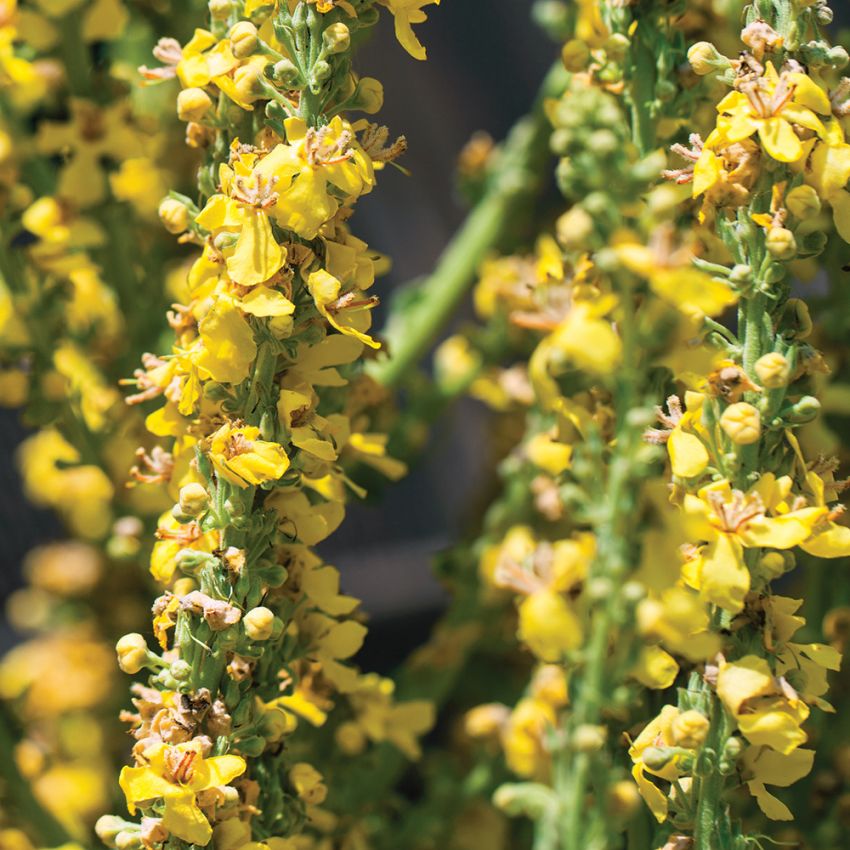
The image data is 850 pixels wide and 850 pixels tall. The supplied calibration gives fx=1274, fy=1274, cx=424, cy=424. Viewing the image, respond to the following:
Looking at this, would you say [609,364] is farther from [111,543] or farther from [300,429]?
[111,543]

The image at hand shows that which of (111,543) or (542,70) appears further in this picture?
(542,70)

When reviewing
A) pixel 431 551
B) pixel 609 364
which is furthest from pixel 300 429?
pixel 431 551

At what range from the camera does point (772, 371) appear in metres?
0.50

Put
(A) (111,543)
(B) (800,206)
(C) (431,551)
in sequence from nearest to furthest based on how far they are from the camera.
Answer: (B) (800,206) → (A) (111,543) → (C) (431,551)

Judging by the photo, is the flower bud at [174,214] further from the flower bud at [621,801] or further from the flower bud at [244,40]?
the flower bud at [621,801]

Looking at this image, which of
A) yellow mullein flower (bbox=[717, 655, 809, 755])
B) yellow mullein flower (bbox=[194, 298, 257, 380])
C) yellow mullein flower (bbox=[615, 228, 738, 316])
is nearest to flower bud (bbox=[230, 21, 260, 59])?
yellow mullein flower (bbox=[194, 298, 257, 380])

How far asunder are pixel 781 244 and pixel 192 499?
26 cm

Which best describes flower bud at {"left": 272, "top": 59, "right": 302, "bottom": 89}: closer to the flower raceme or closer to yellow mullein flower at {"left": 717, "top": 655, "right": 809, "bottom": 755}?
the flower raceme

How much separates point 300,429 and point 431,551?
100 cm

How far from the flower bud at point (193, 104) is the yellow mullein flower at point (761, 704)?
13.2 inches

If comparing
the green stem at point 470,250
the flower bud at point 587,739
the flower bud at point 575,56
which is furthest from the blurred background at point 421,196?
the flower bud at point 587,739

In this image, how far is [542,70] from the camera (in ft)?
5.41

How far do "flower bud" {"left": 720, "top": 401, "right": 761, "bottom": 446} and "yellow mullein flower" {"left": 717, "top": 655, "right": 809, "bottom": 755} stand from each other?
0.29 ft

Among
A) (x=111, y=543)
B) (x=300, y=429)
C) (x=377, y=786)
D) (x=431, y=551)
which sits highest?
(x=300, y=429)
